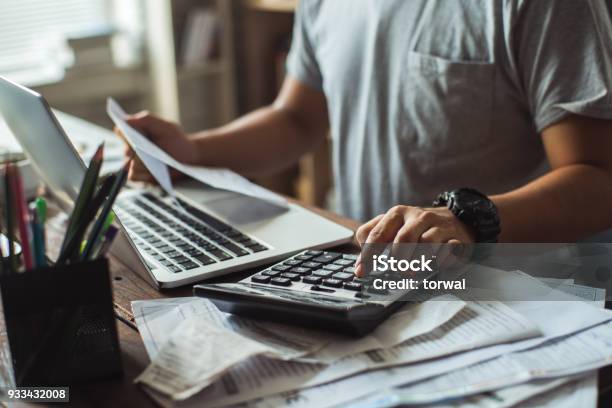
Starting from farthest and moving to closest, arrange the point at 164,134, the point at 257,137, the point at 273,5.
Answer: the point at 273,5 → the point at 257,137 → the point at 164,134

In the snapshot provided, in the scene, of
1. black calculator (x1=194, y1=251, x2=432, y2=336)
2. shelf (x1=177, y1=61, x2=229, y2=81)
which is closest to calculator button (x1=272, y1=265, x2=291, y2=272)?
black calculator (x1=194, y1=251, x2=432, y2=336)

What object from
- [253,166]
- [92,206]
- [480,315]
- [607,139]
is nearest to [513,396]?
[480,315]

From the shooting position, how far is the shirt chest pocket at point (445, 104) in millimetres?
1222

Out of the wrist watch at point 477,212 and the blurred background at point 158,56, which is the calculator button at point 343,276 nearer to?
the wrist watch at point 477,212

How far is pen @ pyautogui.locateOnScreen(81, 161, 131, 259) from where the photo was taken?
633 millimetres

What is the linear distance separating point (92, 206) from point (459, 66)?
0.76 metres

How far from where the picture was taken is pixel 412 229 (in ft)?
2.65

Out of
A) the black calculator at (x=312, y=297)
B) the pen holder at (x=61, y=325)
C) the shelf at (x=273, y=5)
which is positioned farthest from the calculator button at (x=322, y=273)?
the shelf at (x=273, y=5)

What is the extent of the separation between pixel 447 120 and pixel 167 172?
1.58 feet

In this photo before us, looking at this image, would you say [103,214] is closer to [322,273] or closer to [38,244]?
[38,244]

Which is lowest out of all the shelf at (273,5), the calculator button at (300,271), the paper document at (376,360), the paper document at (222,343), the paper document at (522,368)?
the paper document at (522,368)

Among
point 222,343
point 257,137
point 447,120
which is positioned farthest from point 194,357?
point 257,137

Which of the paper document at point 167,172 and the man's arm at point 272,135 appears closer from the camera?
the paper document at point 167,172

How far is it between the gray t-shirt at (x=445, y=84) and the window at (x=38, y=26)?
1543 mm
